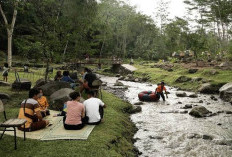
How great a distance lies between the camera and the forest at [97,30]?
16.0 metres

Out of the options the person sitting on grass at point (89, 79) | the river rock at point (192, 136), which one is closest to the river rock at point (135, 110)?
the person sitting on grass at point (89, 79)

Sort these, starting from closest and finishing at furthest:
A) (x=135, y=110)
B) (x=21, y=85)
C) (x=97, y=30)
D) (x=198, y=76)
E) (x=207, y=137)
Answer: (x=207, y=137), (x=21, y=85), (x=135, y=110), (x=198, y=76), (x=97, y=30)

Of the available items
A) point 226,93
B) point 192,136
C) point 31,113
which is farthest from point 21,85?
point 226,93

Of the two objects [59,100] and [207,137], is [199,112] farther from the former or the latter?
[59,100]

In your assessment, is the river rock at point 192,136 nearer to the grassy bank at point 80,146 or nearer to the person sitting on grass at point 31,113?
the grassy bank at point 80,146

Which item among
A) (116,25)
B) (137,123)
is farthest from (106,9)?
(137,123)

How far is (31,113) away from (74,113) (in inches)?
59.9

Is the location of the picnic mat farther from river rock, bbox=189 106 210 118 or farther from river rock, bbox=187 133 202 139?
river rock, bbox=189 106 210 118

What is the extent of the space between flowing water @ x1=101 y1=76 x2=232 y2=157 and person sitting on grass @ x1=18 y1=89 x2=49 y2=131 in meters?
4.42

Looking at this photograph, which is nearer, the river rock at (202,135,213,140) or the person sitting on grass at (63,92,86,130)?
the person sitting on grass at (63,92,86,130)

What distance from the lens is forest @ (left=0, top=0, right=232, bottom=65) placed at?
52.3 feet

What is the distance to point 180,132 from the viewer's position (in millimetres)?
11758

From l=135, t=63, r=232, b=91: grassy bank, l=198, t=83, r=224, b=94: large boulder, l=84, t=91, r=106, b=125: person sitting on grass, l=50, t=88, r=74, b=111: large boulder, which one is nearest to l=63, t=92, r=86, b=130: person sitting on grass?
l=84, t=91, r=106, b=125: person sitting on grass

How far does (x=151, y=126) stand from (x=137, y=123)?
89 centimetres
